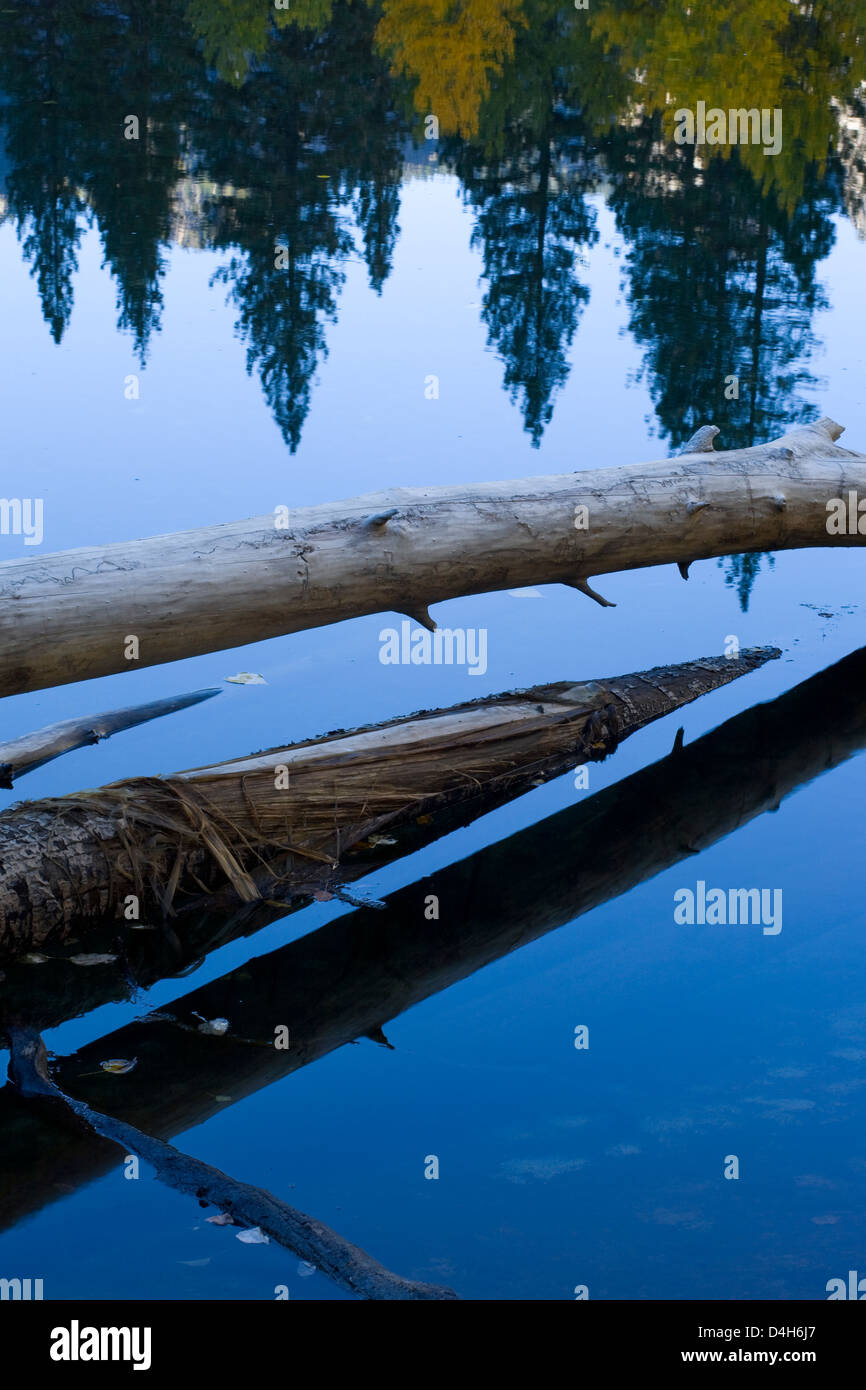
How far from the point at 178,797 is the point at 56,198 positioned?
12.1 m

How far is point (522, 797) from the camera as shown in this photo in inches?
260

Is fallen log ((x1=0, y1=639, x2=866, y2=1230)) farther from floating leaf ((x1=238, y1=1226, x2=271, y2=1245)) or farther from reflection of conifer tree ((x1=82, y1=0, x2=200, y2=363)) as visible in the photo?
reflection of conifer tree ((x1=82, y1=0, x2=200, y2=363))

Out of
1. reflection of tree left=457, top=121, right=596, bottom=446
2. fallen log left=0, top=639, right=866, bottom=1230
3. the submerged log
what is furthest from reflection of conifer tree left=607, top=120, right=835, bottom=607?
the submerged log

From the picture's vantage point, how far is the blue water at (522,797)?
13.6ft

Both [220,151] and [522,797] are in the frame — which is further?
[220,151]

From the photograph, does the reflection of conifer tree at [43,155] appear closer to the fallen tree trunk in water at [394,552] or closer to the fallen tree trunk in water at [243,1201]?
the fallen tree trunk in water at [394,552]

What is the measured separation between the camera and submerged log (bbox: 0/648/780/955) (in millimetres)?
5367

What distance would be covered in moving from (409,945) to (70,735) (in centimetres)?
175

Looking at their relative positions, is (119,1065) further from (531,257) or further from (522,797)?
(531,257)

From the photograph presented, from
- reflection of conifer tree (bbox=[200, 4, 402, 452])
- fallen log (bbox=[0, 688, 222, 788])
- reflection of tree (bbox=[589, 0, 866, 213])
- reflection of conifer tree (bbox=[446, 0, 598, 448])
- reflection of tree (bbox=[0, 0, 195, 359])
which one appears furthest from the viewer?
reflection of tree (bbox=[589, 0, 866, 213])

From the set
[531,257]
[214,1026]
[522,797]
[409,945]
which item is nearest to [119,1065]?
[214,1026]

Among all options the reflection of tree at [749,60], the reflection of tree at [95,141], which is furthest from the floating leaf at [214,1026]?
the reflection of tree at [749,60]

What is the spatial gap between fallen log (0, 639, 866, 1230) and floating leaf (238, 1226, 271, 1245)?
537mm
